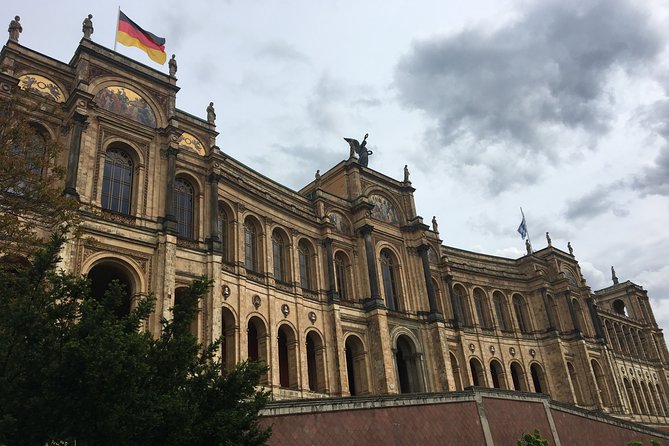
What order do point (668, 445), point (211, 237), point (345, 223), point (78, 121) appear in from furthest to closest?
point (345, 223) → point (668, 445) → point (211, 237) → point (78, 121)

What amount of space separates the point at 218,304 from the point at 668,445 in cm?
2910

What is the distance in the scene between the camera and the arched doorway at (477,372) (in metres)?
44.8

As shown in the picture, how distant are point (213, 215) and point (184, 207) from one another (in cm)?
150

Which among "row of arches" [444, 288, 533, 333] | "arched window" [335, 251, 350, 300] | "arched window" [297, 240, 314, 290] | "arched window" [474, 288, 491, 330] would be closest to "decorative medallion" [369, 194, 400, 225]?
"arched window" [335, 251, 350, 300]

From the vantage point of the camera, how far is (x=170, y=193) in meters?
25.8

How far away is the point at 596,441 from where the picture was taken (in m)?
28.6

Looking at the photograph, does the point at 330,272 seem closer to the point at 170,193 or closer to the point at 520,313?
the point at 170,193

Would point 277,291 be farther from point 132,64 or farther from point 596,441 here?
point 596,441

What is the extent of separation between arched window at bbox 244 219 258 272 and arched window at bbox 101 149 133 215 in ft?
25.7

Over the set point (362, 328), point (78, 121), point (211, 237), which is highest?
point (78, 121)

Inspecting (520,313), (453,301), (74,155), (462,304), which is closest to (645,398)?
(520,313)

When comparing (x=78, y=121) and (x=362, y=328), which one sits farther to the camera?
(x=362, y=328)

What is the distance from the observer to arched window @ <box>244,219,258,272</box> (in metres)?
31.3

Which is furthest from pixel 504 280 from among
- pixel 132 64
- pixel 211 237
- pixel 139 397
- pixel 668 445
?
pixel 139 397
